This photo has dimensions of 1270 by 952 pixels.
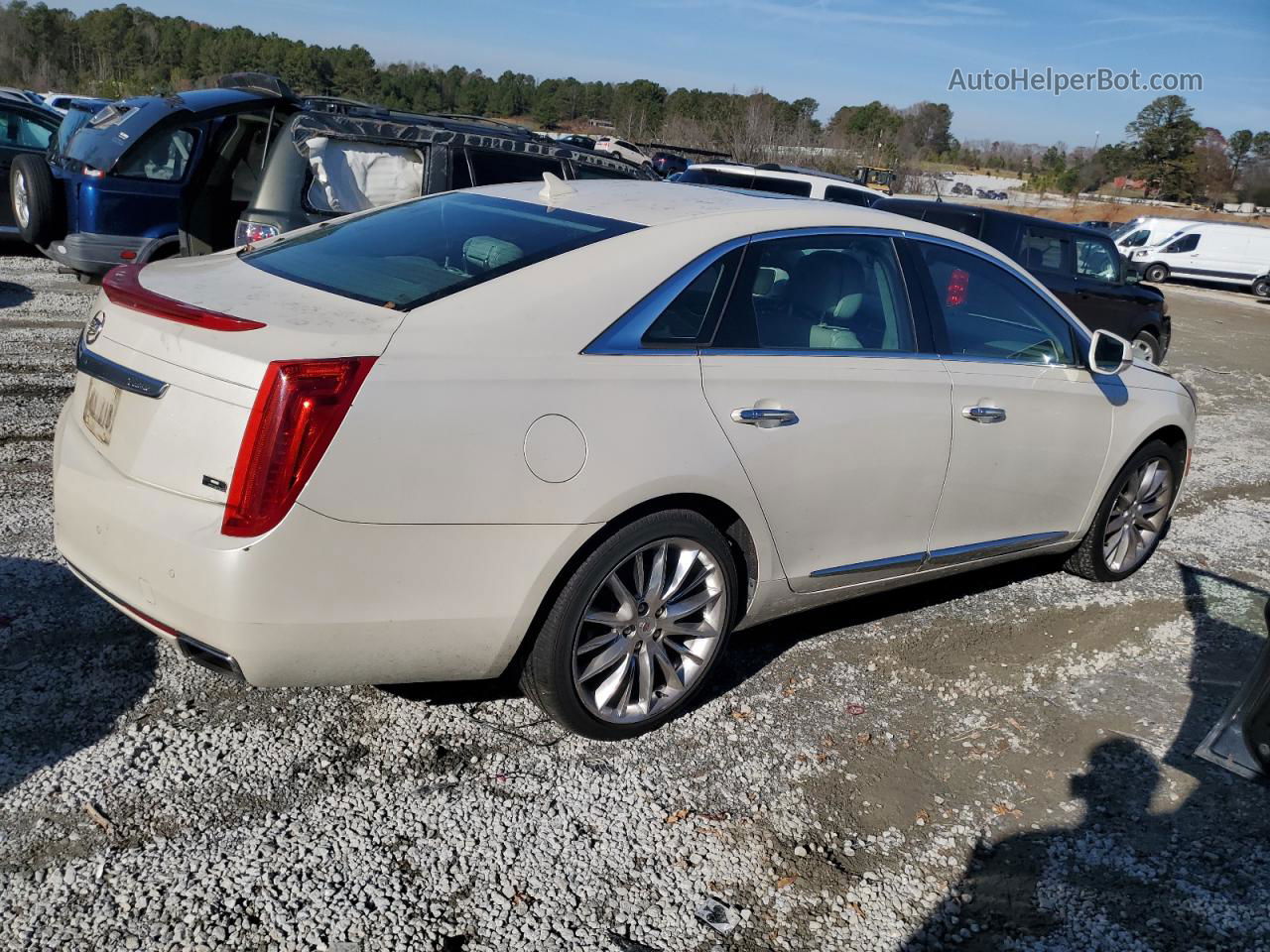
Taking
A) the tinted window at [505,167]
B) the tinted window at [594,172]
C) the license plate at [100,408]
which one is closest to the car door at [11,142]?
the tinted window at [505,167]

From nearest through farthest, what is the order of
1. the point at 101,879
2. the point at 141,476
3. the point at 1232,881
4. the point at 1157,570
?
the point at 101,879, the point at 141,476, the point at 1232,881, the point at 1157,570

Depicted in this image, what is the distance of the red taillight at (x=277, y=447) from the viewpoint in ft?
8.79

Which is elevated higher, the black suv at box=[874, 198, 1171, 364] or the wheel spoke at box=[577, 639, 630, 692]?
the black suv at box=[874, 198, 1171, 364]

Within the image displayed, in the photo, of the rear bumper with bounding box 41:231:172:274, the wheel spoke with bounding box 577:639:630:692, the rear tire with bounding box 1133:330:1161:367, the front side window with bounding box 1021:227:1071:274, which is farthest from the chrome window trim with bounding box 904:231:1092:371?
the rear tire with bounding box 1133:330:1161:367

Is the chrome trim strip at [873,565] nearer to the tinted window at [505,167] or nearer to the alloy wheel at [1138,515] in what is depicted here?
the alloy wheel at [1138,515]

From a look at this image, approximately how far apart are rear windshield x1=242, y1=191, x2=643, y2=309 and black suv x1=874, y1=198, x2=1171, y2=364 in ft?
26.3

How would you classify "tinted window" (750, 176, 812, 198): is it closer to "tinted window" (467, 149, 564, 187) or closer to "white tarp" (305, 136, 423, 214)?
"tinted window" (467, 149, 564, 187)

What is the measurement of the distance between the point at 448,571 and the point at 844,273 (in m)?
1.92

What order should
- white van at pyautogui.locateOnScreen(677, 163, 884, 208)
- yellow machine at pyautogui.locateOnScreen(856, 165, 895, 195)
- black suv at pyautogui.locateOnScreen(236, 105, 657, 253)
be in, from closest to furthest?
black suv at pyautogui.locateOnScreen(236, 105, 657, 253) < white van at pyautogui.locateOnScreen(677, 163, 884, 208) < yellow machine at pyautogui.locateOnScreen(856, 165, 895, 195)

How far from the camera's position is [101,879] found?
2619 millimetres

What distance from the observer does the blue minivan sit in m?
8.77

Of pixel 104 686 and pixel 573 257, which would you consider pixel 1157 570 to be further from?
pixel 104 686

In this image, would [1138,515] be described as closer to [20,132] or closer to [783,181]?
[783,181]

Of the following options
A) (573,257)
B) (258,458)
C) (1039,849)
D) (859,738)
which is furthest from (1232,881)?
(258,458)
